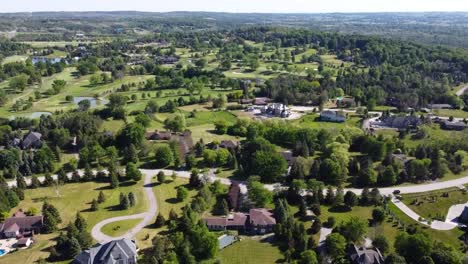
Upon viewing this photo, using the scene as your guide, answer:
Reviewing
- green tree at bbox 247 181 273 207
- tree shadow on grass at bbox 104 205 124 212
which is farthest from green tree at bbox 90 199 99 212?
green tree at bbox 247 181 273 207

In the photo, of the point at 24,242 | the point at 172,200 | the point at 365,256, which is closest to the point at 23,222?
the point at 24,242

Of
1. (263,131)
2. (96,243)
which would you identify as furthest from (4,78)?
(96,243)

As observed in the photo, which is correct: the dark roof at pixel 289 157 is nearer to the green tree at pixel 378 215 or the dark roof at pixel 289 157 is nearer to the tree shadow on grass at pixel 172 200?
the green tree at pixel 378 215

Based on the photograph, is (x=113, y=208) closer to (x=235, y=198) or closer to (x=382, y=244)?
(x=235, y=198)

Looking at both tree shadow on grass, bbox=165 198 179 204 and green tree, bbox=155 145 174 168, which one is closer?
tree shadow on grass, bbox=165 198 179 204

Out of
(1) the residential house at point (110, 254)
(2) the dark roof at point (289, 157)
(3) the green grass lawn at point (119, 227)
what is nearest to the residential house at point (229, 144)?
(2) the dark roof at point (289, 157)

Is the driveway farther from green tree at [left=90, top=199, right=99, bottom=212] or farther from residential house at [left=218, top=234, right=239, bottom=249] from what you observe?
residential house at [left=218, top=234, right=239, bottom=249]
